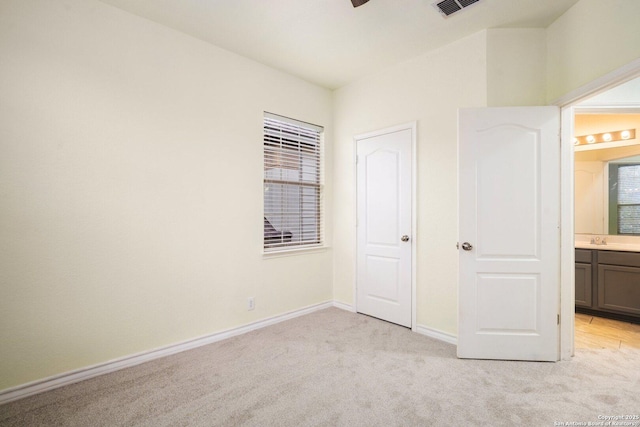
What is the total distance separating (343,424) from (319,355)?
2.87 feet

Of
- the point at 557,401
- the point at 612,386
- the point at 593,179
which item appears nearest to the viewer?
the point at 557,401

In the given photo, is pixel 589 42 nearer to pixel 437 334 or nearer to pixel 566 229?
pixel 566 229

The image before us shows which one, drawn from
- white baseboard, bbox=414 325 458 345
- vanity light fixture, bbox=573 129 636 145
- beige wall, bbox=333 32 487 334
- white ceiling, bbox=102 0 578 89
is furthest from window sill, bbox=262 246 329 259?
vanity light fixture, bbox=573 129 636 145

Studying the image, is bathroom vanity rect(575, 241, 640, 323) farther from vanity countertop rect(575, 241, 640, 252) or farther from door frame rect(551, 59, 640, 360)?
door frame rect(551, 59, 640, 360)

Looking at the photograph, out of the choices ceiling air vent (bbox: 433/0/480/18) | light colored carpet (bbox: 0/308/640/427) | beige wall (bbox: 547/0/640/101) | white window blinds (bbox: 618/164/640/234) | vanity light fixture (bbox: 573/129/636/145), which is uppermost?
ceiling air vent (bbox: 433/0/480/18)

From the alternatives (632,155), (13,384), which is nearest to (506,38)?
(632,155)

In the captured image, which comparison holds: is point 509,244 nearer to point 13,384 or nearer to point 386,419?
point 386,419

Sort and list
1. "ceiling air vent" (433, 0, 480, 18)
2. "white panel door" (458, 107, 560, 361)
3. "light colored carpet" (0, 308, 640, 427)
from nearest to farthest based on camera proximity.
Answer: "light colored carpet" (0, 308, 640, 427), "ceiling air vent" (433, 0, 480, 18), "white panel door" (458, 107, 560, 361)

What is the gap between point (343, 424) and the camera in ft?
5.84

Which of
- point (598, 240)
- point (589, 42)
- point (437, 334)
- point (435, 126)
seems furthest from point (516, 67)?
point (598, 240)

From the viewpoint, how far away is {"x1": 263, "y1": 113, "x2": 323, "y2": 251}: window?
3455 mm

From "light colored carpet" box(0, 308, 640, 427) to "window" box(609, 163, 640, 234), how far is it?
6.31ft

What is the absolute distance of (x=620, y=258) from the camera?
345 centimetres

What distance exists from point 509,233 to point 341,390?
1.83 m
